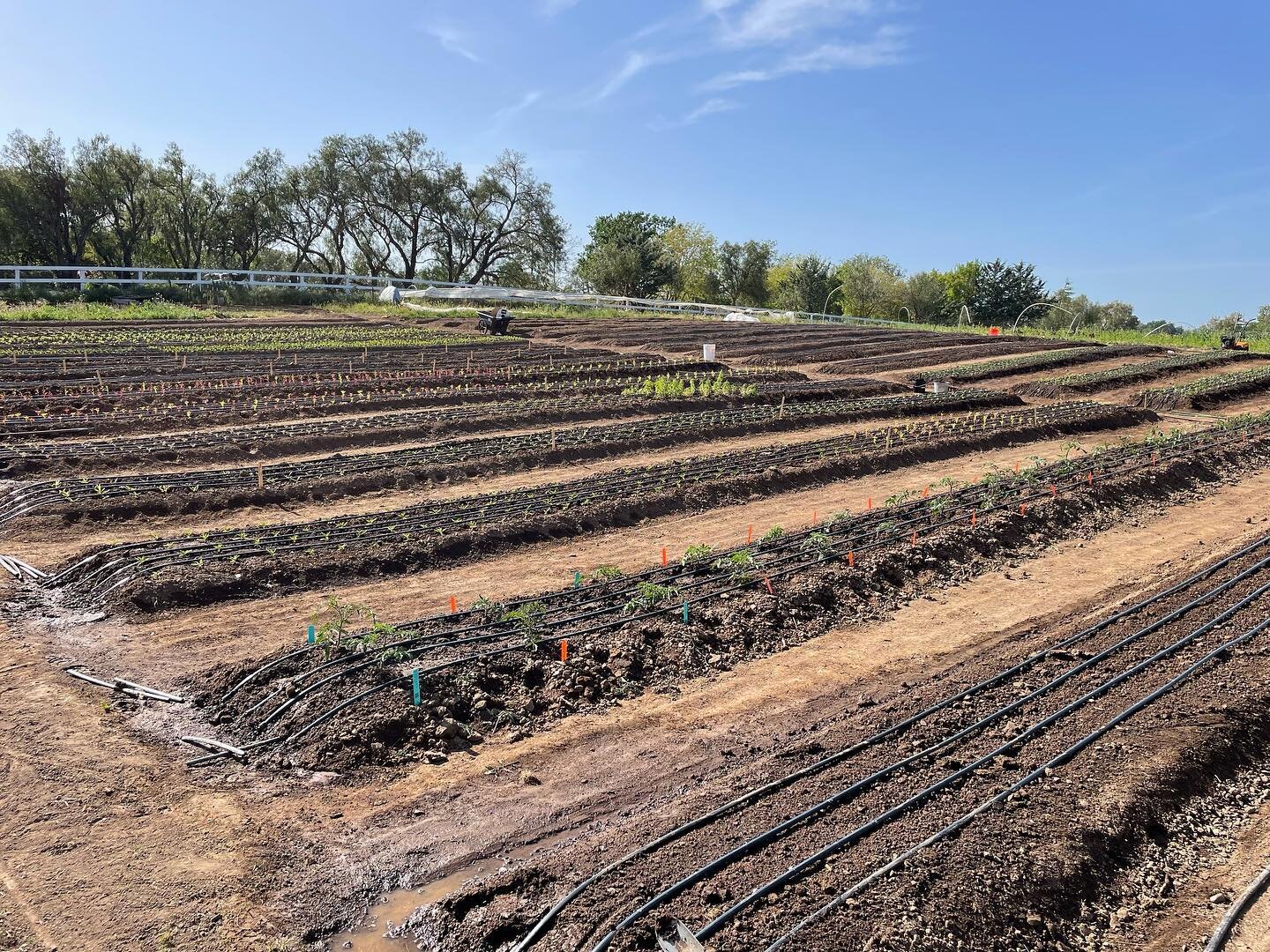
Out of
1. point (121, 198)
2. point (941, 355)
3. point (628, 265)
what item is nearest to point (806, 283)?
point (628, 265)

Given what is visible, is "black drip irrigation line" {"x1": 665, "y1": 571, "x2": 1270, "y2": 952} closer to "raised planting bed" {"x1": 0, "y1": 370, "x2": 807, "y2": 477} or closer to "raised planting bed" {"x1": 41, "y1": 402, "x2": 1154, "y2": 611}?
"raised planting bed" {"x1": 41, "y1": 402, "x2": 1154, "y2": 611}

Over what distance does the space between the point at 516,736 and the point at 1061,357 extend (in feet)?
107

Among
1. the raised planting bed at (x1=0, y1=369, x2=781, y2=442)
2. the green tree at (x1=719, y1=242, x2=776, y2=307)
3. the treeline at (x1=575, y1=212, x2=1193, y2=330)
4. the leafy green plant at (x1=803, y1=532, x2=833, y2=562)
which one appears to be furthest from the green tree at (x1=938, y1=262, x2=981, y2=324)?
the leafy green plant at (x1=803, y1=532, x2=833, y2=562)

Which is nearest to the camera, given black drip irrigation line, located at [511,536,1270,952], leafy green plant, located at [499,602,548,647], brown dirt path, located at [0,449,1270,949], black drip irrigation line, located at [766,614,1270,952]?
black drip irrigation line, located at [766,614,1270,952]

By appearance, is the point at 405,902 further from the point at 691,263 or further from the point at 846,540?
the point at 691,263

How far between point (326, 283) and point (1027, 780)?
51.1 m

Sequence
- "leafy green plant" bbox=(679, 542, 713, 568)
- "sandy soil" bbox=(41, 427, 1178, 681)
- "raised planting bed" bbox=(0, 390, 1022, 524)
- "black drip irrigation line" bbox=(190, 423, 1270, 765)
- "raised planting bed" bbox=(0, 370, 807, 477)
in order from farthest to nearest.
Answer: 1. "raised planting bed" bbox=(0, 370, 807, 477)
2. "raised planting bed" bbox=(0, 390, 1022, 524)
3. "leafy green plant" bbox=(679, 542, 713, 568)
4. "sandy soil" bbox=(41, 427, 1178, 681)
5. "black drip irrigation line" bbox=(190, 423, 1270, 765)

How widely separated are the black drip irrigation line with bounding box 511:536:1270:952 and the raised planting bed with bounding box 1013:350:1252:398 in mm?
19518

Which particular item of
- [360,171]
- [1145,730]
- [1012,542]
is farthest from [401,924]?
[360,171]

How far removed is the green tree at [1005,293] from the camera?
197ft

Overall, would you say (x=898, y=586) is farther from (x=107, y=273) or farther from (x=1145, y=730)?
(x=107, y=273)

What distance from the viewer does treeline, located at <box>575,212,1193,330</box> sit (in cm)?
6072

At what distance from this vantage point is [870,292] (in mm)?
65188

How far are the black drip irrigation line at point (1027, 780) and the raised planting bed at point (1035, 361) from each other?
71.1 feet
